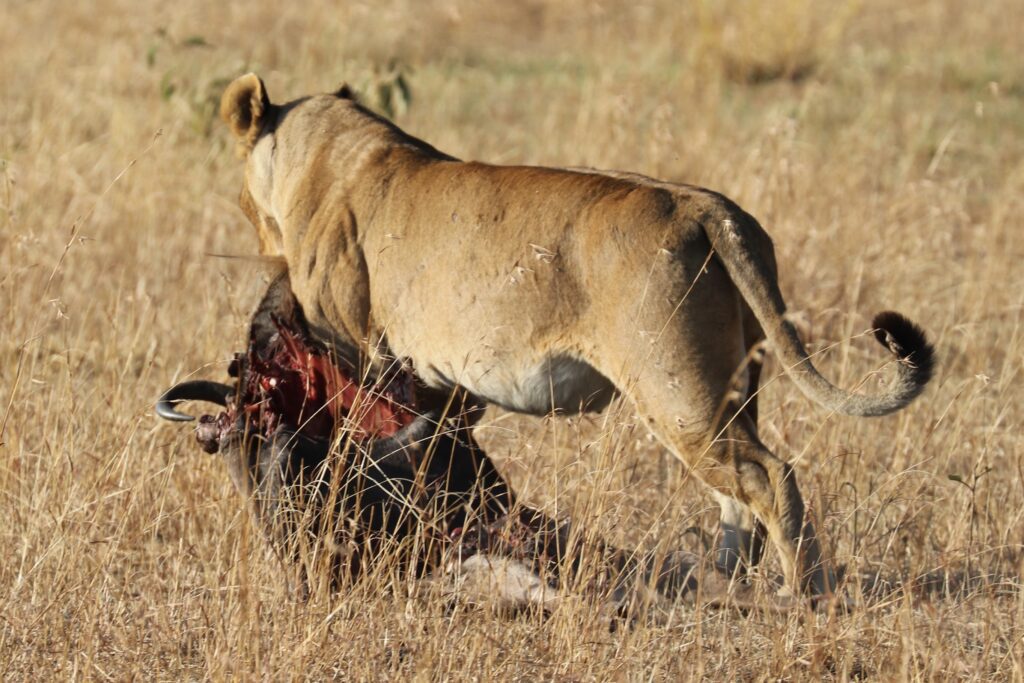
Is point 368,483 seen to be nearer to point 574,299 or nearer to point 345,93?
point 574,299

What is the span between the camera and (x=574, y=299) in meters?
3.89

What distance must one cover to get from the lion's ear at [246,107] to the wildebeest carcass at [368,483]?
641 mm

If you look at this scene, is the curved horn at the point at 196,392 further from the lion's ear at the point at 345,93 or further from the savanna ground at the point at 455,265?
the lion's ear at the point at 345,93

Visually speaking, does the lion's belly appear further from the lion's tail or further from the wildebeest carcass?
the lion's tail

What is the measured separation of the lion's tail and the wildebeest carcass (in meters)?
0.62

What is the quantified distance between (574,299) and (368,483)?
0.78 meters

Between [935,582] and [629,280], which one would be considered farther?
[935,582]

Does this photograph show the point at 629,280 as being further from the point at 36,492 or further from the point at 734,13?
the point at 734,13

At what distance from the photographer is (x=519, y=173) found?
4188 mm

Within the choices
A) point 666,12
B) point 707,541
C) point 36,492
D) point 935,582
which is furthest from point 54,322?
point 666,12

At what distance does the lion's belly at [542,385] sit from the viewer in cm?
397

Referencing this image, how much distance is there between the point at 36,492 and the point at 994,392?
3.80m

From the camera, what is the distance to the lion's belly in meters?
3.97

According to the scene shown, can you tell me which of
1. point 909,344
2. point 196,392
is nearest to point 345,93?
point 196,392
